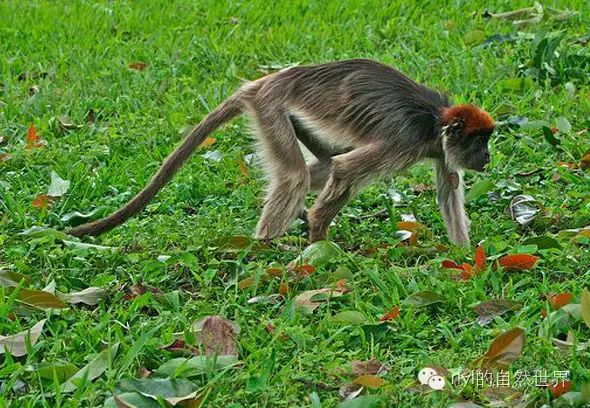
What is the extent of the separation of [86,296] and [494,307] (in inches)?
64.4

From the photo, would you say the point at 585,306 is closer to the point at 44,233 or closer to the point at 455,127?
the point at 455,127

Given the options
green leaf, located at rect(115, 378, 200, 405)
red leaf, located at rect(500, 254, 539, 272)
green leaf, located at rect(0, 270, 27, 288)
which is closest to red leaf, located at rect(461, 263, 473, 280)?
red leaf, located at rect(500, 254, 539, 272)

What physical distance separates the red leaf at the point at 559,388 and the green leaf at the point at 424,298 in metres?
0.82

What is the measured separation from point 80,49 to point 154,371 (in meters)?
4.83

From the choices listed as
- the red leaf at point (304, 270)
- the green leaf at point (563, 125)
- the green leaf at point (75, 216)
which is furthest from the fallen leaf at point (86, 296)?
the green leaf at point (563, 125)

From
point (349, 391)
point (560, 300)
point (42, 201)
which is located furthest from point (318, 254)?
point (42, 201)

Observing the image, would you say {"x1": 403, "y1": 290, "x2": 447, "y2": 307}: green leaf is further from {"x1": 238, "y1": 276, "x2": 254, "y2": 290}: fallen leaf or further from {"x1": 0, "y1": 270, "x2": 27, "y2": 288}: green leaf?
{"x1": 0, "y1": 270, "x2": 27, "y2": 288}: green leaf

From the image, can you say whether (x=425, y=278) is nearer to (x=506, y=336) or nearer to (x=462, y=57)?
(x=506, y=336)

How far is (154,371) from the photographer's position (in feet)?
12.8

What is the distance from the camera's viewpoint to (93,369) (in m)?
3.91

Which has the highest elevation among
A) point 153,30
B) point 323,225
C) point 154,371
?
point 154,371

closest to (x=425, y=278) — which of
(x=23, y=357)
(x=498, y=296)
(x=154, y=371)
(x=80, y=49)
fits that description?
(x=498, y=296)

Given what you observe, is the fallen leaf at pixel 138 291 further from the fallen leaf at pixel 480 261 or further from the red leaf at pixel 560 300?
the red leaf at pixel 560 300

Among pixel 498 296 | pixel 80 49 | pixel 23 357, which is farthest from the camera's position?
pixel 80 49
